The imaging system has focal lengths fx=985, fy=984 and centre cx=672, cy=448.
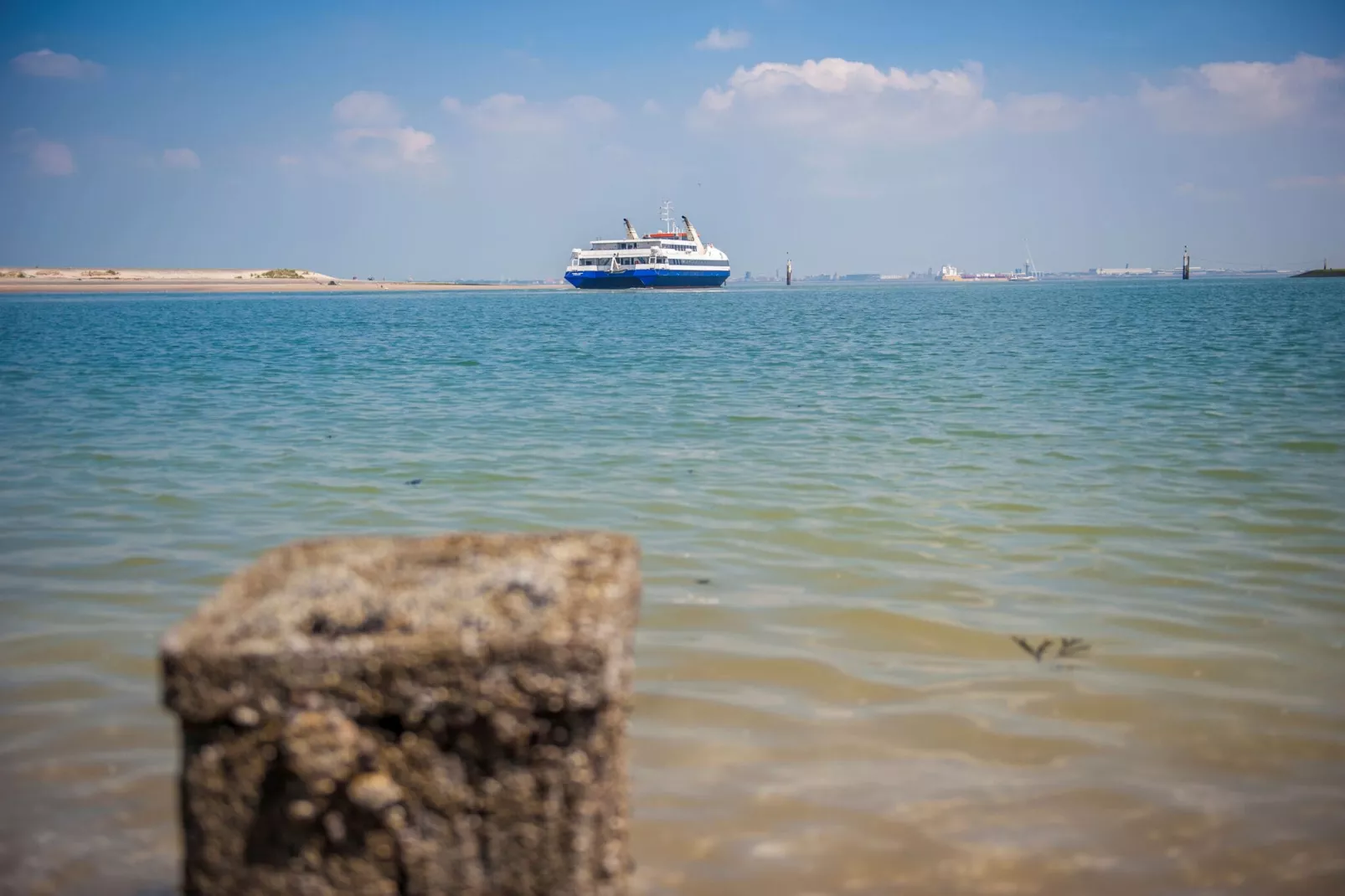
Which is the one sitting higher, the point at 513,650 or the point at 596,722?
the point at 513,650

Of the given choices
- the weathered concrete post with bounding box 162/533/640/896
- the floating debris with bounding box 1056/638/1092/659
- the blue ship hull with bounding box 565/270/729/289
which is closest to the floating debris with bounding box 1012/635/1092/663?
the floating debris with bounding box 1056/638/1092/659

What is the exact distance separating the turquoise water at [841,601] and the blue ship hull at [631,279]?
8504 centimetres

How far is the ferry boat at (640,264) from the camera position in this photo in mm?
98000

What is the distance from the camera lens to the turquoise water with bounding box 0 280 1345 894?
290 centimetres

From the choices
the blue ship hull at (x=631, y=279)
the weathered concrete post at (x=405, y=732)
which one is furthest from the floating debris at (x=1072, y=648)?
the blue ship hull at (x=631, y=279)

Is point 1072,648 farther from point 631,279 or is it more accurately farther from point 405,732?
point 631,279

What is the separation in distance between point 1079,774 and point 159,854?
2.82 m

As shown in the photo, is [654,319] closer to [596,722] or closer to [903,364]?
[903,364]

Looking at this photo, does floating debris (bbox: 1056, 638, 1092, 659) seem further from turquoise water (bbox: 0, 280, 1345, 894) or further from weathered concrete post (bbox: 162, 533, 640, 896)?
weathered concrete post (bbox: 162, 533, 640, 896)

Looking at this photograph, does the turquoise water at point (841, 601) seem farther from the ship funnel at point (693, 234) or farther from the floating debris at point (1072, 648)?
the ship funnel at point (693, 234)

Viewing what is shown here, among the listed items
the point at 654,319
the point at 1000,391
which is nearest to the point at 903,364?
the point at 1000,391

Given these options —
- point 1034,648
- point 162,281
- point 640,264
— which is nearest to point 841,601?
point 1034,648

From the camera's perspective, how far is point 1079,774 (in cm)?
324

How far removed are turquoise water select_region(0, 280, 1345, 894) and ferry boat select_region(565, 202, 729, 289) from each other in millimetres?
85375
